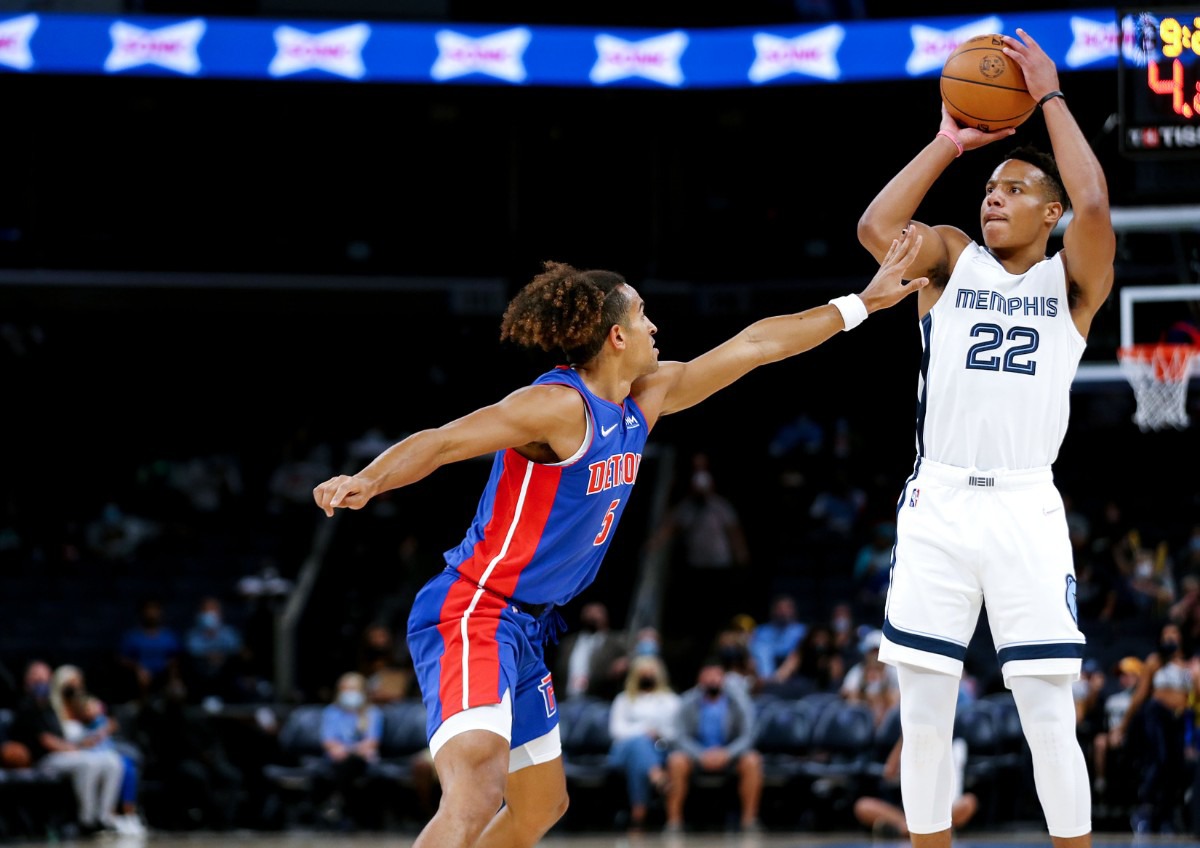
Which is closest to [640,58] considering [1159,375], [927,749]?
[1159,375]

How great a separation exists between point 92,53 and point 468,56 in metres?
3.60

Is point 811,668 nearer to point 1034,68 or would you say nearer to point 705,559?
point 705,559

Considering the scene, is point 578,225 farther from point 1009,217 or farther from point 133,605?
point 1009,217

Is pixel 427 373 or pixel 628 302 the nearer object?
pixel 628 302

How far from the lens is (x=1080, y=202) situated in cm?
538

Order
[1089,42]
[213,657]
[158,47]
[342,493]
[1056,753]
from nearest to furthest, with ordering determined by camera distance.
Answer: [342,493]
[1056,753]
[1089,42]
[213,657]
[158,47]

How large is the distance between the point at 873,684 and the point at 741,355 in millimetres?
7434

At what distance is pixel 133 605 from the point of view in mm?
17641

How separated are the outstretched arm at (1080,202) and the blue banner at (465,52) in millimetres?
10720

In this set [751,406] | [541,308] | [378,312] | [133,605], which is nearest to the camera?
[541,308]

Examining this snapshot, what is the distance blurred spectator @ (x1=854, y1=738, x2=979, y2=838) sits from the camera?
11648mm

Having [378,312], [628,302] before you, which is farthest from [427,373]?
[628,302]

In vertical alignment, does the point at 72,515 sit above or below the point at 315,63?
below

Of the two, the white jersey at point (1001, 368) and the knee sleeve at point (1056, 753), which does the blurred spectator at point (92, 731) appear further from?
the knee sleeve at point (1056, 753)
